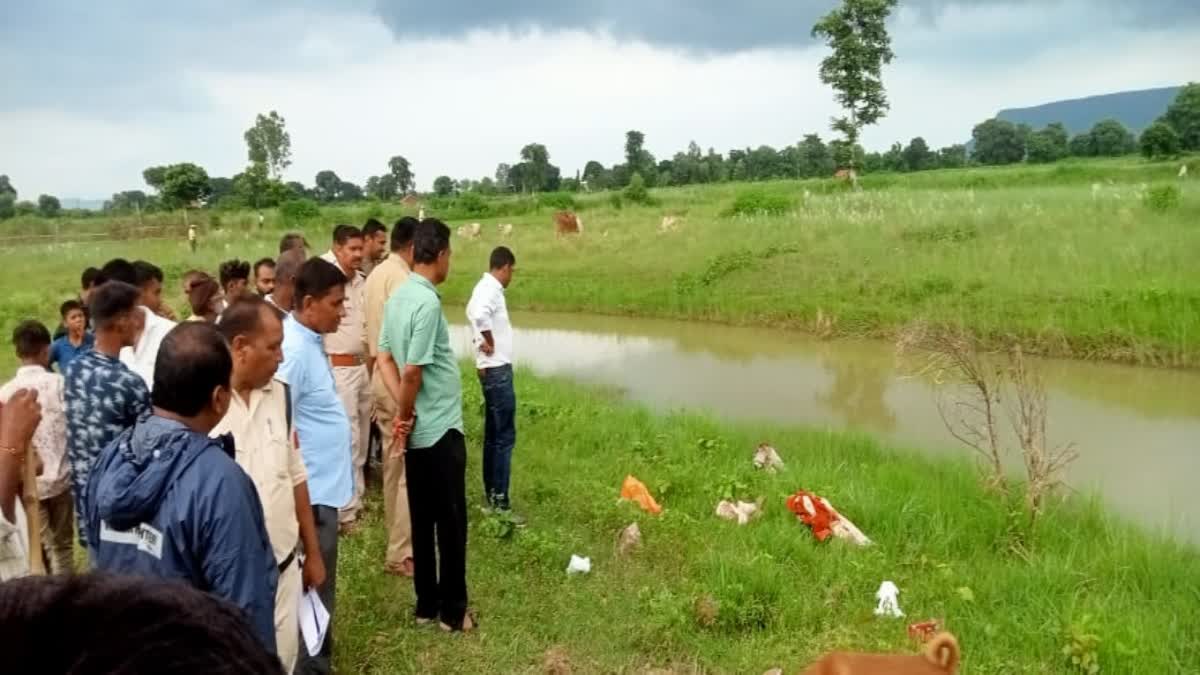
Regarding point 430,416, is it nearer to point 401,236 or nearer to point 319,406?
point 319,406

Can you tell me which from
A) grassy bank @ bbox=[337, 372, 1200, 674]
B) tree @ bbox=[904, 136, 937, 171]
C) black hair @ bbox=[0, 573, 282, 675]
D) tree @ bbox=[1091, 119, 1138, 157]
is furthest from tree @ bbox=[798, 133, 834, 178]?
black hair @ bbox=[0, 573, 282, 675]

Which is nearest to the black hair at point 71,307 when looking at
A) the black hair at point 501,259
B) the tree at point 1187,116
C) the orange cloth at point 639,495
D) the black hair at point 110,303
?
the black hair at point 110,303

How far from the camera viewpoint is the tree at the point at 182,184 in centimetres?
3328

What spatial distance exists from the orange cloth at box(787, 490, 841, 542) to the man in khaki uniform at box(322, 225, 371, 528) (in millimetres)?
2752

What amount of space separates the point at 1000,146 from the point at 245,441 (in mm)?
62946

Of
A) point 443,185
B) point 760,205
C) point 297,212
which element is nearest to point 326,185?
point 443,185

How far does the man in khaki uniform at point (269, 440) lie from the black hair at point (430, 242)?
3.89 ft

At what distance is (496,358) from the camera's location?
18.0 feet

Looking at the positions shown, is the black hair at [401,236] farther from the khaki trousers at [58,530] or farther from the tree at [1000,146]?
the tree at [1000,146]

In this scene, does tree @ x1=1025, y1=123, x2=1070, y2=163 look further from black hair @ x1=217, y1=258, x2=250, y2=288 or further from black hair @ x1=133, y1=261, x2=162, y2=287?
black hair @ x1=133, y1=261, x2=162, y2=287

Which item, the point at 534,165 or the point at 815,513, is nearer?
the point at 815,513

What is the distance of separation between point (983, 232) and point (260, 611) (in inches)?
615

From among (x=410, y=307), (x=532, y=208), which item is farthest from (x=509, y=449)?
(x=532, y=208)

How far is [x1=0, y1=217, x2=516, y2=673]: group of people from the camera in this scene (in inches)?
88.0
